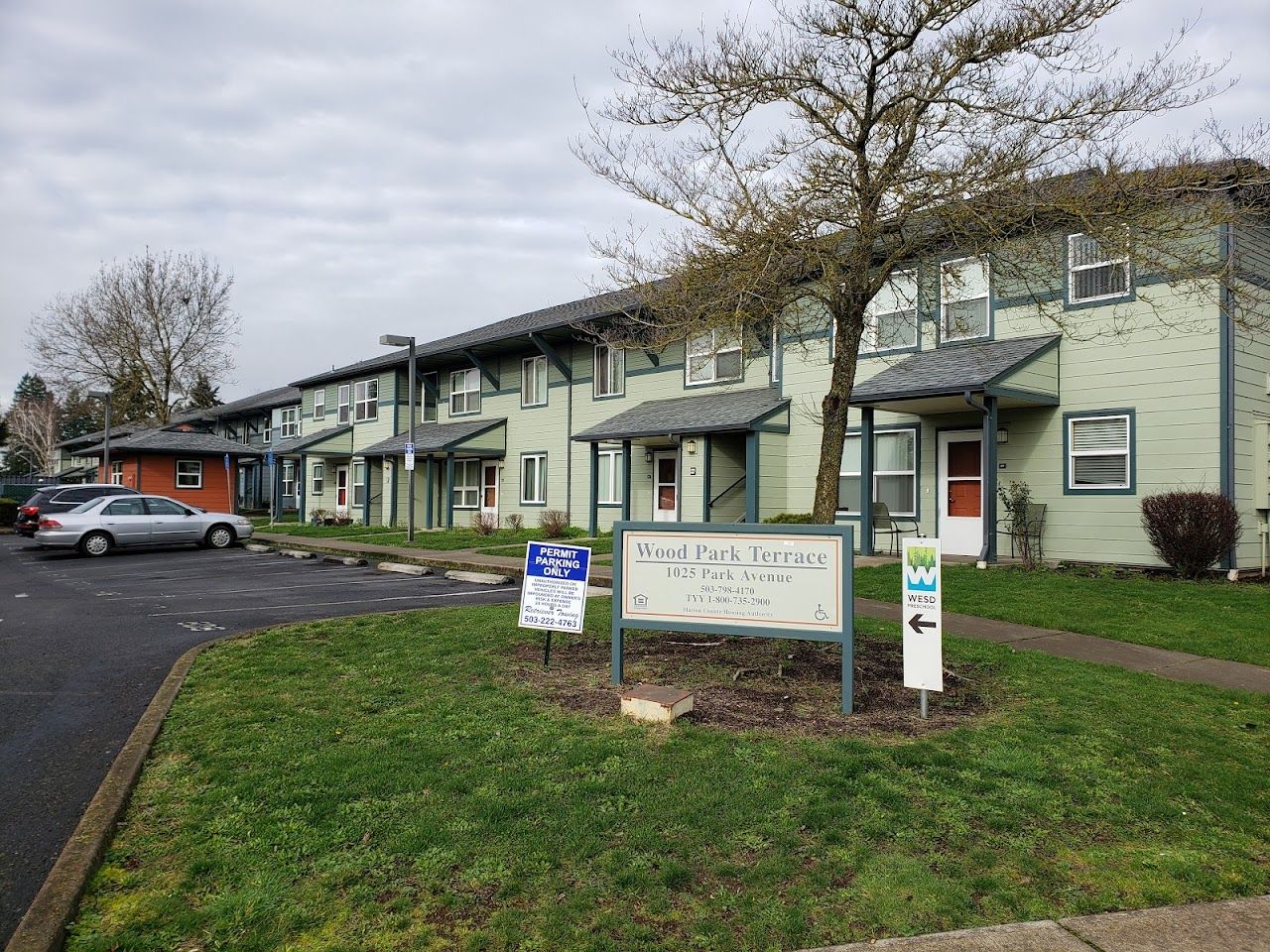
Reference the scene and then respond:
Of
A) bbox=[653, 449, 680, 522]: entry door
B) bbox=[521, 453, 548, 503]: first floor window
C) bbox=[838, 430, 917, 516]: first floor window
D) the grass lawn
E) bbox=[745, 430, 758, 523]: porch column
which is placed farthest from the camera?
bbox=[521, 453, 548, 503]: first floor window

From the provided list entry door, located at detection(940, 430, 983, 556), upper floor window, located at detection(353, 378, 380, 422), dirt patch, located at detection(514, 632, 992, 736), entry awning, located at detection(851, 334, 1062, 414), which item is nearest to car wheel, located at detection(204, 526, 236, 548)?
upper floor window, located at detection(353, 378, 380, 422)

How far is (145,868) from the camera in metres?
3.82

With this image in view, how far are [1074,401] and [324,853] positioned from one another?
14.7 metres

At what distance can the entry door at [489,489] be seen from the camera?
2856cm

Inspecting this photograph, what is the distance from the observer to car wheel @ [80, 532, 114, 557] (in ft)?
71.5

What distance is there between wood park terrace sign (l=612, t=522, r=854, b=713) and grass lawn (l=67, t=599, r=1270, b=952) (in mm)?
861

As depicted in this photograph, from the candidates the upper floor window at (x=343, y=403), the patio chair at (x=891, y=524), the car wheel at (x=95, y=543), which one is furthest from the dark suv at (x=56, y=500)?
the patio chair at (x=891, y=524)

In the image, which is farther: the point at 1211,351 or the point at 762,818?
the point at 1211,351

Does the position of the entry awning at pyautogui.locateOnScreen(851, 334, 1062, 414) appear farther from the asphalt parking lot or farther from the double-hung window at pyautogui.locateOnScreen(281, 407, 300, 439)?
the double-hung window at pyautogui.locateOnScreen(281, 407, 300, 439)

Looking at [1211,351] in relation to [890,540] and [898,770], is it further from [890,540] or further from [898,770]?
[898,770]

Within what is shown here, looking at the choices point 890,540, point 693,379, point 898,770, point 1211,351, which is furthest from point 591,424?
point 898,770

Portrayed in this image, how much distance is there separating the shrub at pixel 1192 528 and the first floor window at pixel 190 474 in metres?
38.6

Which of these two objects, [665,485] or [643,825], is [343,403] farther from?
[643,825]

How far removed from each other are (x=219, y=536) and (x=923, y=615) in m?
22.0
